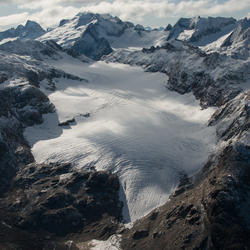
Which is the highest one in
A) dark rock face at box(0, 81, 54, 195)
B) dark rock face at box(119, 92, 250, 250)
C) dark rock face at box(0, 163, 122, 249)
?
dark rock face at box(119, 92, 250, 250)

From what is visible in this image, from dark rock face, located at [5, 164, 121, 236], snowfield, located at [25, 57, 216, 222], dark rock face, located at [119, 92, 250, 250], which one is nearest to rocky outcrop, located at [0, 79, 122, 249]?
dark rock face, located at [5, 164, 121, 236]

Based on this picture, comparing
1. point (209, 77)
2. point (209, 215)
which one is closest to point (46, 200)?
point (209, 215)

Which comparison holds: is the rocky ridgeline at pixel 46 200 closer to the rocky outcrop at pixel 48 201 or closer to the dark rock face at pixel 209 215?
the rocky outcrop at pixel 48 201

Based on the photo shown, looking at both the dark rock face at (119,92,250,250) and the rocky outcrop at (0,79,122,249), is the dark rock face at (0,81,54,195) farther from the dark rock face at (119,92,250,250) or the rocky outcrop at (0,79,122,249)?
the dark rock face at (119,92,250,250)

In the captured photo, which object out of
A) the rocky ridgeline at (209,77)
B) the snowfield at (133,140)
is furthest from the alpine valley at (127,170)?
the rocky ridgeline at (209,77)

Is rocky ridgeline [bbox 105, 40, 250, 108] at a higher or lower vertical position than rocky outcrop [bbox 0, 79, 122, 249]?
higher

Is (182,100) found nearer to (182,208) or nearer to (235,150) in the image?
(235,150)

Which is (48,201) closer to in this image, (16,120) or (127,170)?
(127,170)
